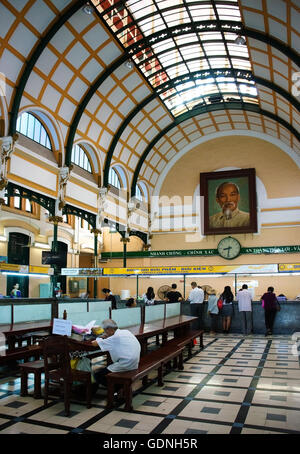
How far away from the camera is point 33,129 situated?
17.0 m

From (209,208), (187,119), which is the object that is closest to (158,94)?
(187,119)

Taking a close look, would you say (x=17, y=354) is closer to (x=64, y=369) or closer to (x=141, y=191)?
(x=64, y=369)

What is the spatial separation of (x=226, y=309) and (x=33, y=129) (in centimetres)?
1136

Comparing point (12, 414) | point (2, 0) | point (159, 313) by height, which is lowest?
point (12, 414)

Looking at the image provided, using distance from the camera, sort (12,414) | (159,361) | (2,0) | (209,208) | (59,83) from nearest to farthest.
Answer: (12,414) → (159,361) → (2,0) → (59,83) → (209,208)

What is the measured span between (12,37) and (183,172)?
16133mm

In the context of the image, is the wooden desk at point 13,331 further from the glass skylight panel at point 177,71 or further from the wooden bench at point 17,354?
the glass skylight panel at point 177,71

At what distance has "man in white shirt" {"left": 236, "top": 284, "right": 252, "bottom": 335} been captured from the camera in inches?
513

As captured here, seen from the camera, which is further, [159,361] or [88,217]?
[88,217]

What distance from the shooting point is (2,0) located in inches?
477

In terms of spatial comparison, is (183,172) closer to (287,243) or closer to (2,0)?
(287,243)

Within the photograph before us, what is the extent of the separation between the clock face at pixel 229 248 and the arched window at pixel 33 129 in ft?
42.7

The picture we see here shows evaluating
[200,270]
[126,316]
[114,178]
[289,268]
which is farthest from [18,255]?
[126,316]
